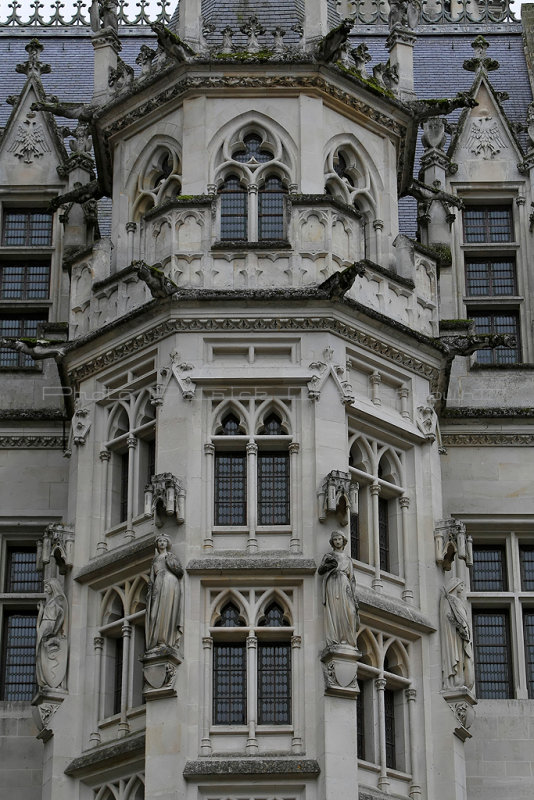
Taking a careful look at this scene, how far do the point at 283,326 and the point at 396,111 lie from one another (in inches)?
175

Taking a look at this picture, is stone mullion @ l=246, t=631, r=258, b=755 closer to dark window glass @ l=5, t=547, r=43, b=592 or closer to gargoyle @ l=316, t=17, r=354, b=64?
dark window glass @ l=5, t=547, r=43, b=592

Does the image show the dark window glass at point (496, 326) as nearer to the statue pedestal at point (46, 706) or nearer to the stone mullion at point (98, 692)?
the stone mullion at point (98, 692)

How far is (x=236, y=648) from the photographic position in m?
25.4

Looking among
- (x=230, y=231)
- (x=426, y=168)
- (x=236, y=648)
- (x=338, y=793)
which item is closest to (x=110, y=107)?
(x=230, y=231)

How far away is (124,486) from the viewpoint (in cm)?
2741

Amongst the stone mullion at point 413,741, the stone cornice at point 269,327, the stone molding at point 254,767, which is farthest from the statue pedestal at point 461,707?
the stone cornice at point 269,327

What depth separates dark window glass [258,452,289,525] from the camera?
26.1m

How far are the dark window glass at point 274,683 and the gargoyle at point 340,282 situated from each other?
4.53m

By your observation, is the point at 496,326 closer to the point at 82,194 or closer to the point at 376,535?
the point at 376,535

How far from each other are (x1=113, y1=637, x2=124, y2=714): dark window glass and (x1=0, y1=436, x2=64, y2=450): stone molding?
436cm

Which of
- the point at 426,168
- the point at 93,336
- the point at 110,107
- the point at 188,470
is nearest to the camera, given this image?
the point at 188,470

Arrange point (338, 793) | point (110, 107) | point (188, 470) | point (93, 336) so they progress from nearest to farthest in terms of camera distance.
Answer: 1. point (338, 793)
2. point (188, 470)
3. point (93, 336)
4. point (110, 107)

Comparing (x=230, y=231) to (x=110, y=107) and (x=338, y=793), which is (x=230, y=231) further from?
(x=338, y=793)

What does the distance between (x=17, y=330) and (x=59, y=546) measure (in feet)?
19.8
